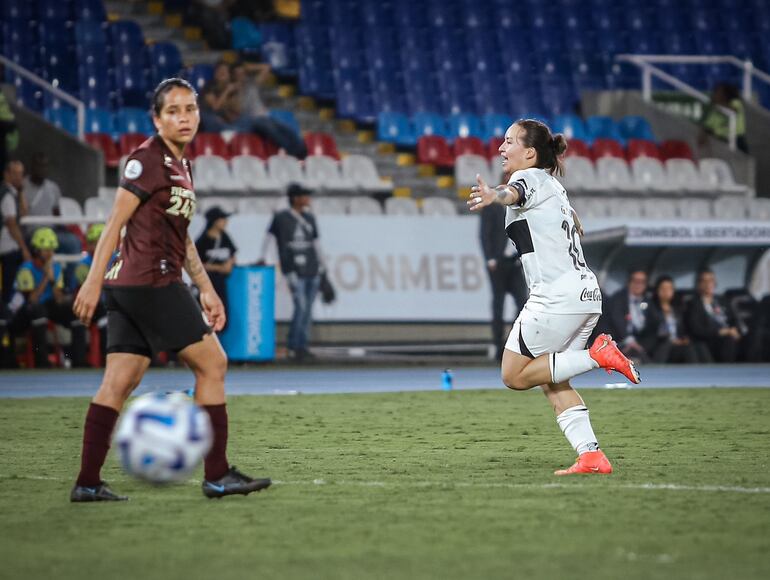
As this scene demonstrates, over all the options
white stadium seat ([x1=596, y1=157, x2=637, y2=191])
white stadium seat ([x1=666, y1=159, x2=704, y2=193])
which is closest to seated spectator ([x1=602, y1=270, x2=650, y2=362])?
white stadium seat ([x1=596, y1=157, x2=637, y2=191])

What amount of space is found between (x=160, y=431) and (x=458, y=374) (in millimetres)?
11580

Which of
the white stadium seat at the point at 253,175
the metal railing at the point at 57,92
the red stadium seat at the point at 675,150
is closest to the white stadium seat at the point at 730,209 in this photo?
the red stadium seat at the point at 675,150

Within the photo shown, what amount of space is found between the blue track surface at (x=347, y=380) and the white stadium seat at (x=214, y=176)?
11.9ft

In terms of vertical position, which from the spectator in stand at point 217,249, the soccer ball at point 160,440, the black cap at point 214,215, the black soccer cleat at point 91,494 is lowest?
the black soccer cleat at point 91,494

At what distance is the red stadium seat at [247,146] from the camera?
2270cm

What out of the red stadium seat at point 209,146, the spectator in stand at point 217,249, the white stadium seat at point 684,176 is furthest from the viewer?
the white stadium seat at point 684,176

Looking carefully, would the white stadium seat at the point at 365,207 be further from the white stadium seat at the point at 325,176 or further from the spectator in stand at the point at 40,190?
the spectator in stand at the point at 40,190

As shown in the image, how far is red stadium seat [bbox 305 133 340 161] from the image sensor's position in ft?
77.1

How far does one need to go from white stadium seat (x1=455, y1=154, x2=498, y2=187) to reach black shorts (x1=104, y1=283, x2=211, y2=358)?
16.8m

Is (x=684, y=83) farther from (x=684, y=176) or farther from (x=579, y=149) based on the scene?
(x=579, y=149)

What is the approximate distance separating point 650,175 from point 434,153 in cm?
370

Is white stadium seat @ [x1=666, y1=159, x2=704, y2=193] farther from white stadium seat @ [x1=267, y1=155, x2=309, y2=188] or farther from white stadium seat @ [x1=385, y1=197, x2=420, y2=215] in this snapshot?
white stadium seat @ [x1=267, y1=155, x2=309, y2=188]

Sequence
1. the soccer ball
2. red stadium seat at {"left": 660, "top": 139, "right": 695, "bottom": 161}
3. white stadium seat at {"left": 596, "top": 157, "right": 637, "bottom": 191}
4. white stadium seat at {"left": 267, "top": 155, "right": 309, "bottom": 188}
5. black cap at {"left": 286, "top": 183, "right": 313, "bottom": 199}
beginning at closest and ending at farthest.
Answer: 1. the soccer ball
2. black cap at {"left": 286, "top": 183, "right": 313, "bottom": 199}
3. white stadium seat at {"left": 267, "top": 155, "right": 309, "bottom": 188}
4. white stadium seat at {"left": 596, "top": 157, "right": 637, "bottom": 191}
5. red stadium seat at {"left": 660, "top": 139, "right": 695, "bottom": 161}

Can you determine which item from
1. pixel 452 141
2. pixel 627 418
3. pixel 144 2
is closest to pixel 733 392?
pixel 627 418
